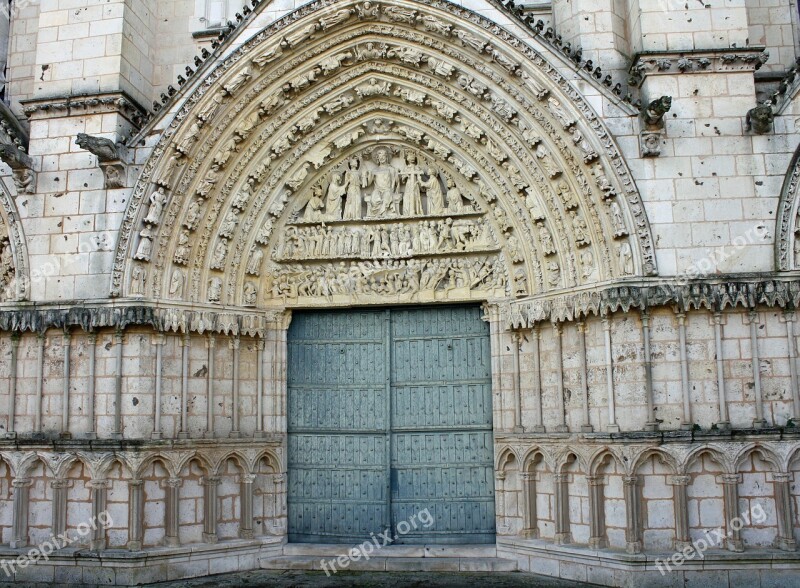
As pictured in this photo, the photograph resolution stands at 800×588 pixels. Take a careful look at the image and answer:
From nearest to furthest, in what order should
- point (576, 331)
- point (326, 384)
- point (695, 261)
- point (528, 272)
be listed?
point (695, 261) → point (576, 331) → point (528, 272) → point (326, 384)

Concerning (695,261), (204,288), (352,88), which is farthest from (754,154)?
(204,288)

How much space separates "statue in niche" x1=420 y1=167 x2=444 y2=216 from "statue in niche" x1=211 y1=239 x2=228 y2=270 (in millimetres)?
2529

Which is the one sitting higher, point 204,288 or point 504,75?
point 504,75

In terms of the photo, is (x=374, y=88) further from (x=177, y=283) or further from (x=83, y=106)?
(x=83, y=106)

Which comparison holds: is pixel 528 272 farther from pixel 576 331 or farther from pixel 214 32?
pixel 214 32

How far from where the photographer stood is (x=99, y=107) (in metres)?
8.99

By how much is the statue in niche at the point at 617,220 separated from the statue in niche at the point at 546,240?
83cm

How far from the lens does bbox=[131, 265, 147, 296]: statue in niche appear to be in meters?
8.66

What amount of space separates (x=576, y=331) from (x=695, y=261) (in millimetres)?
1421

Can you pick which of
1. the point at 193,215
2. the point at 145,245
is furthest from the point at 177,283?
the point at 193,215

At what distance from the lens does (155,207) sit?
8766mm

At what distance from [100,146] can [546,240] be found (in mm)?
5070

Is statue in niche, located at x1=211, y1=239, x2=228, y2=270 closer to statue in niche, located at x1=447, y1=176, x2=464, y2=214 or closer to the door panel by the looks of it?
the door panel
